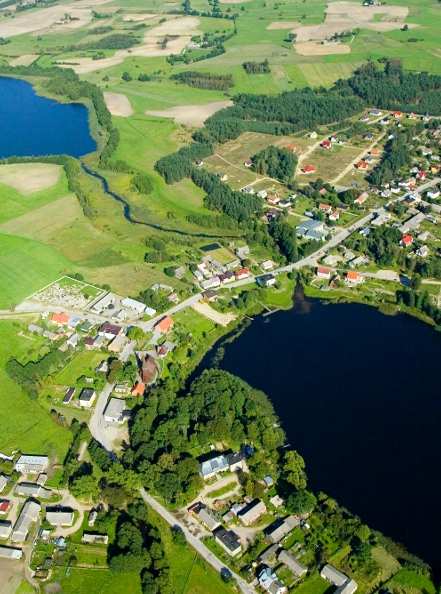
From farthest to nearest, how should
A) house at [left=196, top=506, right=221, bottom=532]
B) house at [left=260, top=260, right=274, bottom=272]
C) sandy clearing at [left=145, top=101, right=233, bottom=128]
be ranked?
sandy clearing at [left=145, top=101, right=233, bottom=128], house at [left=260, top=260, right=274, bottom=272], house at [left=196, top=506, right=221, bottom=532]

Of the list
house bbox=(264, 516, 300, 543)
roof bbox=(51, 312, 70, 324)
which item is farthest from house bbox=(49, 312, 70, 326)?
house bbox=(264, 516, 300, 543)

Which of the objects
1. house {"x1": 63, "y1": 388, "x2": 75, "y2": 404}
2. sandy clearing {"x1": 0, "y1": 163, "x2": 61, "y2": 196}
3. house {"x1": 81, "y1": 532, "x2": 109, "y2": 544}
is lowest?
house {"x1": 81, "y1": 532, "x2": 109, "y2": 544}

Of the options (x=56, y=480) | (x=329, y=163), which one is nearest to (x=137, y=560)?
(x=56, y=480)

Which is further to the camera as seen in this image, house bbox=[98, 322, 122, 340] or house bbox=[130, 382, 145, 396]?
house bbox=[98, 322, 122, 340]

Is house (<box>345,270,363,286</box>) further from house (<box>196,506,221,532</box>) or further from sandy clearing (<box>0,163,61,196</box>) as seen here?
sandy clearing (<box>0,163,61,196</box>)

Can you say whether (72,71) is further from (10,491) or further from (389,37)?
(10,491)

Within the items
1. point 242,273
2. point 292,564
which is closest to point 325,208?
point 242,273
